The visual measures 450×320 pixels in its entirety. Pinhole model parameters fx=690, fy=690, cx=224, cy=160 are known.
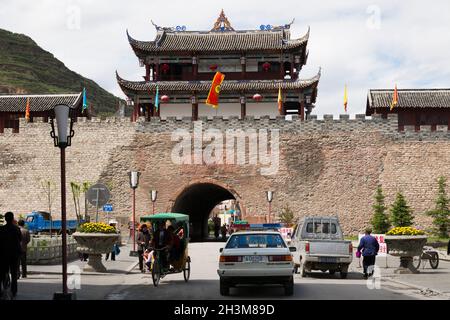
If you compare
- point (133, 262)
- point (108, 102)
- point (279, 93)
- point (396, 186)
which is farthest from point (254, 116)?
point (108, 102)

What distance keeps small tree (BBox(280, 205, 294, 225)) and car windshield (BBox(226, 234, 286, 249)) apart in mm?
23035

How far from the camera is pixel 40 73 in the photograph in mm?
108562

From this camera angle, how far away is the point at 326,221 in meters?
19.2

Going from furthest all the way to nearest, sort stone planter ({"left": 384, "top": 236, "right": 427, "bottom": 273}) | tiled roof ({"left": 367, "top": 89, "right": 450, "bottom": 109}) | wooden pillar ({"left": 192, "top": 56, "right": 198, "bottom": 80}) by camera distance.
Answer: wooden pillar ({"left": 192, "top": 56, "right": 198, "bottom": 80})
tiled roof ({"left": 367, "top": 89, "right": 450, "bottom": 109})
stone planter ({"left": 384, "top": 236, "right": 427, "bottom": 273})

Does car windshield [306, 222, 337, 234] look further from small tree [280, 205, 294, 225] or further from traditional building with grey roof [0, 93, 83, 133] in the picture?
traditional building with grey roof [0, 93, 83, 133]

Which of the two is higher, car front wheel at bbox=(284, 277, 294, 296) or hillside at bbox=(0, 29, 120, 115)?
hillside at bbox=(0, 29, 120, 115)

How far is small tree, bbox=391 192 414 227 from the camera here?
3600 cm

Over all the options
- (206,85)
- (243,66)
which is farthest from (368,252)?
(243,66)

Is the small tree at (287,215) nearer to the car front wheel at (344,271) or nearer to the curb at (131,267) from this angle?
the curb at (131,267)

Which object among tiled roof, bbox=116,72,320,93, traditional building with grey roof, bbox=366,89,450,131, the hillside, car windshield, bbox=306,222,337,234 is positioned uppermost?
the hillside

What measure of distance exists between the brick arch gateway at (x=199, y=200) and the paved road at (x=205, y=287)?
1918 centimetres

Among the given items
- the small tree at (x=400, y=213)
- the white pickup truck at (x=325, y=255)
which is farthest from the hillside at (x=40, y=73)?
the white pickup truck at (x=325, y=255)

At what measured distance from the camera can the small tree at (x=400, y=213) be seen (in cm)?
3600

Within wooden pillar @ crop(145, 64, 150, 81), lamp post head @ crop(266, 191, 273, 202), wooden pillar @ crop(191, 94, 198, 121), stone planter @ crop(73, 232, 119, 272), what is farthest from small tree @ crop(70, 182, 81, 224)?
stone planter @ crop(73, 232, 119, 272)
